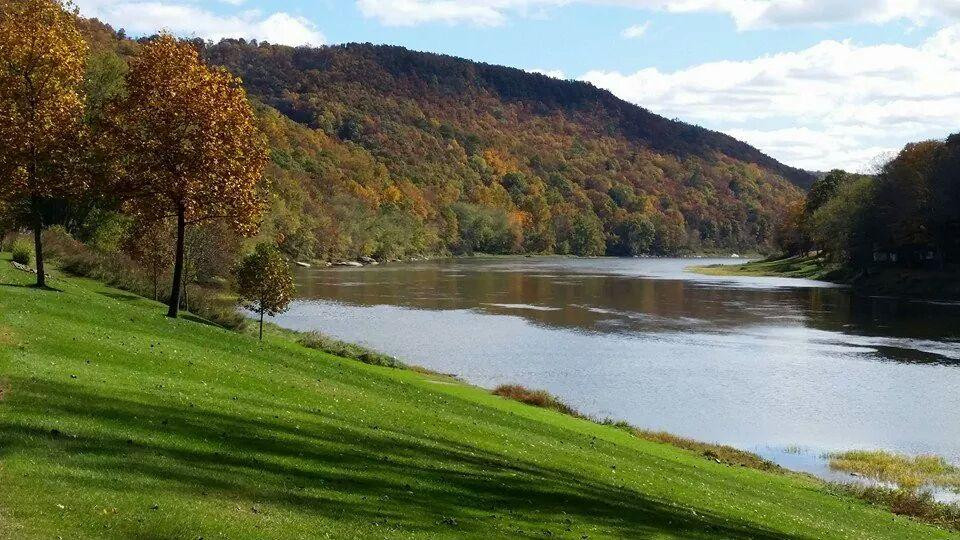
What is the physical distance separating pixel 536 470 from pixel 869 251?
101m

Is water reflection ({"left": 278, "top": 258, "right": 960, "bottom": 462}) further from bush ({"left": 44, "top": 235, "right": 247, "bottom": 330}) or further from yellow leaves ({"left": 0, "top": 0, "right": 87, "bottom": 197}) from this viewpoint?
yellow leaves ({"left": 0, "top": 0, "right": 87, "bottom": 197})

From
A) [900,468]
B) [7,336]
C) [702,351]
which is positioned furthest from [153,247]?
[900,468]

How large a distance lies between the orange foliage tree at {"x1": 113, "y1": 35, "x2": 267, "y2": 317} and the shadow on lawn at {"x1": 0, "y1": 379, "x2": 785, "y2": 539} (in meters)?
16.3

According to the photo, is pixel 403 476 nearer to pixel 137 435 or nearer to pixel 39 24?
pixel 137 435

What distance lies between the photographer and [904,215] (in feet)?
329

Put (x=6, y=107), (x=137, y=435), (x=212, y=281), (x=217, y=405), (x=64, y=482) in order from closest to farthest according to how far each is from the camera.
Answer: (x=64, y=482) → (x=137, y=435) → (x=217, y=405) → (x=6, y=107) → (x=212, y=281)

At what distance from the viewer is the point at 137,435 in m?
13.7

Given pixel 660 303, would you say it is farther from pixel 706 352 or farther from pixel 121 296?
pixel 121 296

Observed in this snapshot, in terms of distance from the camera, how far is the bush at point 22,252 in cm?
4125

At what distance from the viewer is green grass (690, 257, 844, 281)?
123319mm

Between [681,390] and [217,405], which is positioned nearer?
[217,405]

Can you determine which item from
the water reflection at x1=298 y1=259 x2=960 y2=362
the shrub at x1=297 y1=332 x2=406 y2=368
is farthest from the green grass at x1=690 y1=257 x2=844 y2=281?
the shrub at x1=297 y1=332 x2=406 y2=368

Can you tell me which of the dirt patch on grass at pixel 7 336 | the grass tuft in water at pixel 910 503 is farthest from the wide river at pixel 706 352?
the dirt patch on grass at pixel 7 336

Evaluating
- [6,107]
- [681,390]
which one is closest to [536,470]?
[6,107]
